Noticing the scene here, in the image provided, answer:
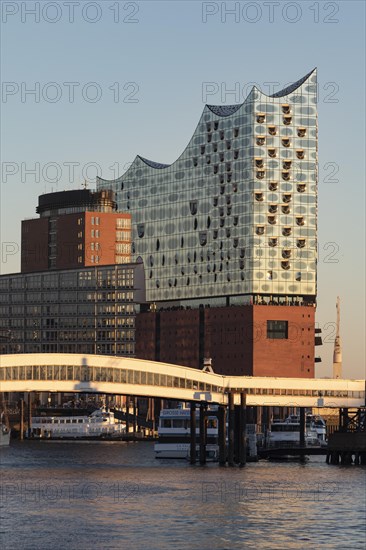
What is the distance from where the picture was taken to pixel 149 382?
159 meters

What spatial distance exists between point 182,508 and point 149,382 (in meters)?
51.3

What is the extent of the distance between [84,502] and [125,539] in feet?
71.3

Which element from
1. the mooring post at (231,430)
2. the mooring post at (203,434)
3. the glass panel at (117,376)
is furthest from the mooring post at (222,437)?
the glass panel at (117,376)

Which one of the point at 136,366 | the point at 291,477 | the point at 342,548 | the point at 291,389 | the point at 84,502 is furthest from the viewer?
the point at 291,389

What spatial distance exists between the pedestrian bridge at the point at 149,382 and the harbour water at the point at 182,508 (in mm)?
8307

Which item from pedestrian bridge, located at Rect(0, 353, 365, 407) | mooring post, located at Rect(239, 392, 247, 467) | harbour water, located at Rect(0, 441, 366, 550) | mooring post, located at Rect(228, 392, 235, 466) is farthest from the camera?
mooring post, located at Rect(228, 392, 235, 466)

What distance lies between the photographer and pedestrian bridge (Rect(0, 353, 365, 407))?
15025cm

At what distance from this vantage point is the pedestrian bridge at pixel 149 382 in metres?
150

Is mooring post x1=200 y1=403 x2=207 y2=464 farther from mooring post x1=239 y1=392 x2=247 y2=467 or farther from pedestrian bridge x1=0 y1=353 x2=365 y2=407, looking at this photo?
mooring post x1=239 y1=392 x2=247 y2=467

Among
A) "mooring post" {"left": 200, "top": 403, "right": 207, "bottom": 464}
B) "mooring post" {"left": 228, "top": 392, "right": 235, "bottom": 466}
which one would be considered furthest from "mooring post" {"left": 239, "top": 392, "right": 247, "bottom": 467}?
"mooring post" {"left": 200, "top": 403, "right": 207, "bottom": 464}

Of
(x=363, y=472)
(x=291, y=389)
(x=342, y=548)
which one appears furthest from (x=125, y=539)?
(x=291, y=389)

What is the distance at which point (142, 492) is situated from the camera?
121938 millimetres

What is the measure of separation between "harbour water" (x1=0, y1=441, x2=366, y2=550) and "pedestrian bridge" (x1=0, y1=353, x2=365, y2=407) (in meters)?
8.31

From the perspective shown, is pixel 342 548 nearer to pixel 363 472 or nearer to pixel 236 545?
pixel 236 545
